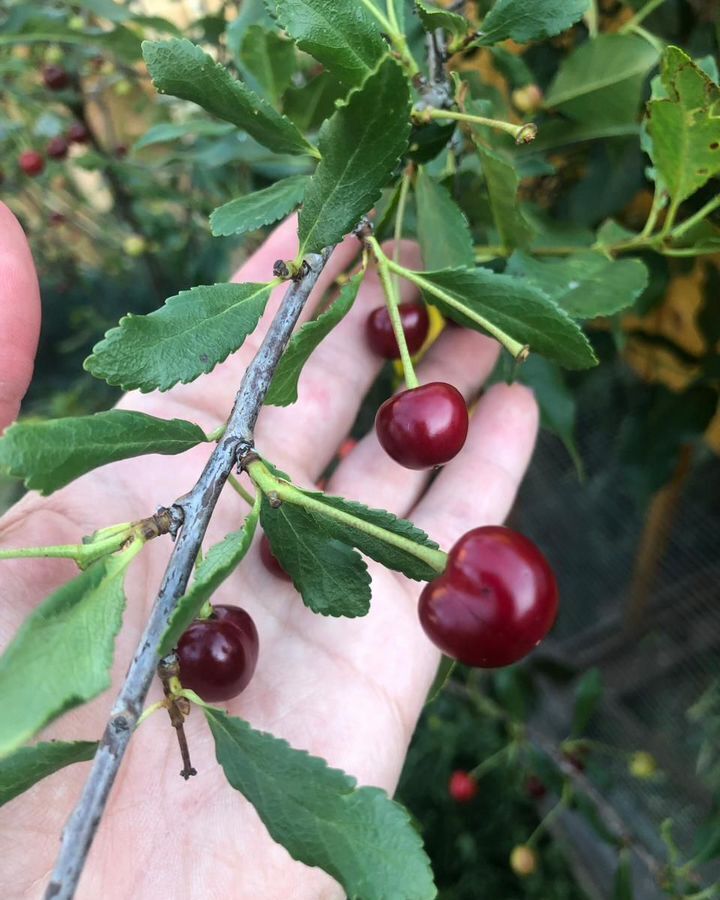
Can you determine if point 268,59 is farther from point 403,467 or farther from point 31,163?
point 31,163

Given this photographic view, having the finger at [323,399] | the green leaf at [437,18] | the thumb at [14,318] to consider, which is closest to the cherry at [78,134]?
the finger at [323,399]

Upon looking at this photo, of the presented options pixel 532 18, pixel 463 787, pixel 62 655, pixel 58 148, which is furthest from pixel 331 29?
pixel 463 787

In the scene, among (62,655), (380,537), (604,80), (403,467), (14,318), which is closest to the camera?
(62,655)

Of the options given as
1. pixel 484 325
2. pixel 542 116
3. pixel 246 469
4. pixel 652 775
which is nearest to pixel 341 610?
pixel 246 469

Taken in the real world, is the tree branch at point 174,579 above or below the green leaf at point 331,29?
below

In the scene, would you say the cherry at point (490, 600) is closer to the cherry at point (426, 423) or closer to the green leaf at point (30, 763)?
the cherry at point (426, 423)

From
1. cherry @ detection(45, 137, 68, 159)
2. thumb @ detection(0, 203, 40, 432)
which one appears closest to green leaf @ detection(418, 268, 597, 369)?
thumb @ detection(0, 203, 40, 432)
